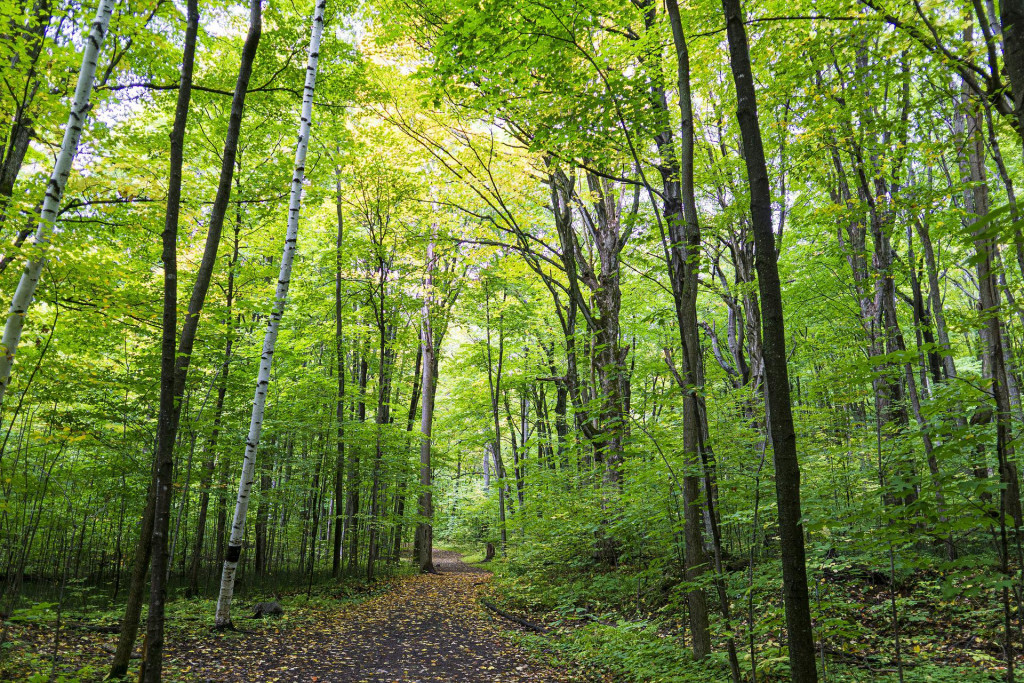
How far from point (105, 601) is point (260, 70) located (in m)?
10.3

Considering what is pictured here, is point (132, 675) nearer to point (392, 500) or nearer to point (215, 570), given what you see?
point (215, 570)

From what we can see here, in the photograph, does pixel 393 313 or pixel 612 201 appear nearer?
pixel 612 201

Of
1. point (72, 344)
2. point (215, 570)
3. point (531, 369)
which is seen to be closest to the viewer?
point (72, 344)

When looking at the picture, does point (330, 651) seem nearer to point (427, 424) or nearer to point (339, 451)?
point (339, 451)

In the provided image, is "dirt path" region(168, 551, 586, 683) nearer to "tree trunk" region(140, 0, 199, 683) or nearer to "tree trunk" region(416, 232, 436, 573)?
"tree trunk" region(140, 0, 199, 683)

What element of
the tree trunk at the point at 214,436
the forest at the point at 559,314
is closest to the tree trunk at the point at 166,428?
the forest at the point at 559,314

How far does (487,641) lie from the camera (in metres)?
7.84

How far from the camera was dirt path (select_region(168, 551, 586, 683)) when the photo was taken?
19.1ft

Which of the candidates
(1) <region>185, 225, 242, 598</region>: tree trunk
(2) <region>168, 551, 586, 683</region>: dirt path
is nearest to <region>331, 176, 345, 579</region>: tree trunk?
(1) <region>185, 225, 242, 598</region>: tree trunk

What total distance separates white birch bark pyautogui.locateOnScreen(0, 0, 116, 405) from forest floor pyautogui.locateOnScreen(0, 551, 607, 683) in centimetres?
305

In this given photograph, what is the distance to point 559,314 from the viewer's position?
33.2 ft

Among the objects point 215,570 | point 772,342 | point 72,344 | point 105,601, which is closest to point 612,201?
point 772,342

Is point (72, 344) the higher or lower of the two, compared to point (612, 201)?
lower

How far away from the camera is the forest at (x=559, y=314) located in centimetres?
405
